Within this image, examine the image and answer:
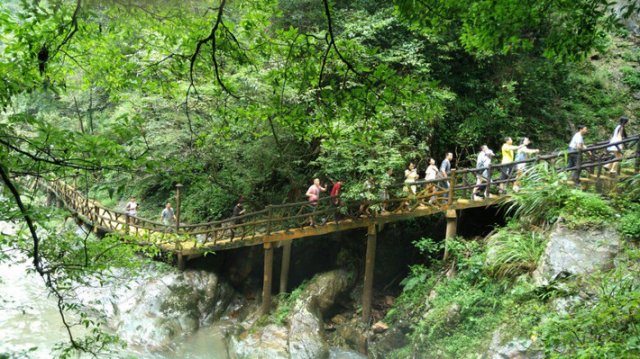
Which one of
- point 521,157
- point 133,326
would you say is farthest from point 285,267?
point 521,157

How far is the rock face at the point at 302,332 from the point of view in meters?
10.8

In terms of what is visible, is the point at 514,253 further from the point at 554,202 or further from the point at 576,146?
the point at 576,146

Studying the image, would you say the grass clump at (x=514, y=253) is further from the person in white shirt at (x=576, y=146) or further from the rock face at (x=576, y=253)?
the person in white shirt at (x=576, y=146)

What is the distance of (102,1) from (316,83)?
1883mm

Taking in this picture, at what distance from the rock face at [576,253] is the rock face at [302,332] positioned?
5.14m

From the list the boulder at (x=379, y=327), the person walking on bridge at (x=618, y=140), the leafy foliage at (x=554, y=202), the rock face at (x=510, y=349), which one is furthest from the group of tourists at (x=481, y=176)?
the rock face at (x=510, y=349)

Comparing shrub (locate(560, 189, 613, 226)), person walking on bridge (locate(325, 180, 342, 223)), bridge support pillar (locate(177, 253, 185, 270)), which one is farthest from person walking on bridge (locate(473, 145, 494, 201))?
bridge support pillar (locate(177, 253, 185, 270))

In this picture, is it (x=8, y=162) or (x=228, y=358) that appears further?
(x=228, y=358)

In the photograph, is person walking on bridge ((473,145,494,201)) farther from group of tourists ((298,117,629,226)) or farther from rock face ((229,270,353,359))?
rock face ((229,270,353,359))

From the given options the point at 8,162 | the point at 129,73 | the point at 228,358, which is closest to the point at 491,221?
the point at 228,358

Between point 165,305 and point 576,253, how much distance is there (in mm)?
9967

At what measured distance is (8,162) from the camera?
11.5 feet

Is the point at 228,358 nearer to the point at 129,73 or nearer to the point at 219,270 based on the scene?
the point at 219,270

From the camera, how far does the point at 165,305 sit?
12.9 metres
